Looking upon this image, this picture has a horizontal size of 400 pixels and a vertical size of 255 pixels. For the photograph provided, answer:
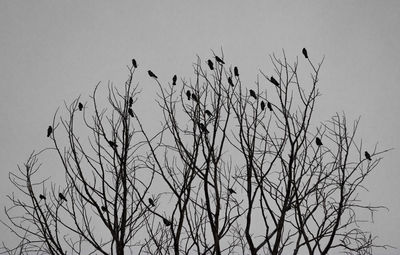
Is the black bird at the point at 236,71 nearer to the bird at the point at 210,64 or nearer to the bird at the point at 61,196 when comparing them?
the bird at the point at 210,64

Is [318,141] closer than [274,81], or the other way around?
A: [274,81]

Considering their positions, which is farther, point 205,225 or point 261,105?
point 205,225

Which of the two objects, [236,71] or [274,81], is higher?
[236,71]

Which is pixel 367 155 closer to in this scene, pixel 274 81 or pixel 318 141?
pixel 318 141

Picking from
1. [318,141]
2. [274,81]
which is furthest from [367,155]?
[274,81]

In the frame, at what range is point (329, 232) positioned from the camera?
13.1ft

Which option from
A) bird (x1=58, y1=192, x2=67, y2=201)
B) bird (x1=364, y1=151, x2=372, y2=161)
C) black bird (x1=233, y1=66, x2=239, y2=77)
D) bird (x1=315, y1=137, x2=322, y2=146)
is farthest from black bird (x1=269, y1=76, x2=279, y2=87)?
bird (x1=58, y1=192, x2=67, y2=201)

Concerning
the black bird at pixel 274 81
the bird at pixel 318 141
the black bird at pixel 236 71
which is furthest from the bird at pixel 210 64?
the bird at pixel 318 141

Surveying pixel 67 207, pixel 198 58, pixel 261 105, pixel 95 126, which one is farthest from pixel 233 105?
pixel 67 207

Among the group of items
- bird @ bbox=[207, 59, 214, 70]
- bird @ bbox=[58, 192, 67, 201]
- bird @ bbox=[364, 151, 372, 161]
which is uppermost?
bird @ bbox=[207, 59, 214, 70]

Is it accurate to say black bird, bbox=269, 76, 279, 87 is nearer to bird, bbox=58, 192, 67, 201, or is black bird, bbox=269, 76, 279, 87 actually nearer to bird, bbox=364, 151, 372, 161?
bird, bbox=364, 151, 372, 161

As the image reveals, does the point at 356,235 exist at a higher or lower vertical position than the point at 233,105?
lower

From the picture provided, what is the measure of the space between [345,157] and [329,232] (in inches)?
31.8

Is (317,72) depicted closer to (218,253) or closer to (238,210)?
(238,210)
